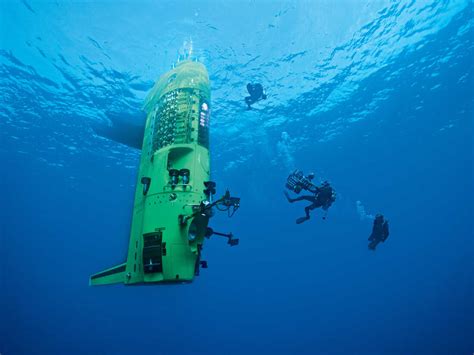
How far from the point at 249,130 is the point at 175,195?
2044 cm

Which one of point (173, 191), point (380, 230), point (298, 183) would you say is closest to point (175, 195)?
point (173, 191)

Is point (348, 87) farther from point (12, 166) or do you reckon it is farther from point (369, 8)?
Result: point (12, 166)

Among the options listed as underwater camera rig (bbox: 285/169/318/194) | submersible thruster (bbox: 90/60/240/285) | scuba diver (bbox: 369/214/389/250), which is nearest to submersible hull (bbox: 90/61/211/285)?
submersible thruster (bbox: 90/60/240/285)

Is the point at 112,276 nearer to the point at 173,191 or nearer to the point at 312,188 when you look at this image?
the point at 173,191

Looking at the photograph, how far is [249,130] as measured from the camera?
26469 mm

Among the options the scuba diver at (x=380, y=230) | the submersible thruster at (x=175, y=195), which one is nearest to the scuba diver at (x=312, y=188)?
the scuba diver at (x=380, y=230)

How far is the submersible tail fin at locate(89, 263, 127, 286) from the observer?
818cm

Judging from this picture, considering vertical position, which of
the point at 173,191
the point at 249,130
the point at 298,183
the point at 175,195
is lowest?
the point at 175,195

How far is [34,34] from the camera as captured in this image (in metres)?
15.5

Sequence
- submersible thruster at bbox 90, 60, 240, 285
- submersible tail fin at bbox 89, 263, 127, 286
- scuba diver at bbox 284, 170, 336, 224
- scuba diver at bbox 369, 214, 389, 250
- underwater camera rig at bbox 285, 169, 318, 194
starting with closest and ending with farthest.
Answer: submersible thruster at bbox 90, 60, 240, 285 → submersible tail fin at bbox 89, 263, 127, 286 → underwater camera rig at bbox 285, 169, 318, 194 → scuba diver at bbox 284, 170, 336, 224 → scuba diver at bbox 369, 214, 389, 250

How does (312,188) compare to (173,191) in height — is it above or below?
above

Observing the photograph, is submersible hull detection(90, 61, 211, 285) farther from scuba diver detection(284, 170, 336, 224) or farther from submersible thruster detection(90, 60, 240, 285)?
scuba diver detection(284, 170, 336, 224)

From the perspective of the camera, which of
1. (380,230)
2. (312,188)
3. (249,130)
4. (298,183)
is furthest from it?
(249,130)

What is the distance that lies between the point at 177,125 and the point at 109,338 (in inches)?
2458
